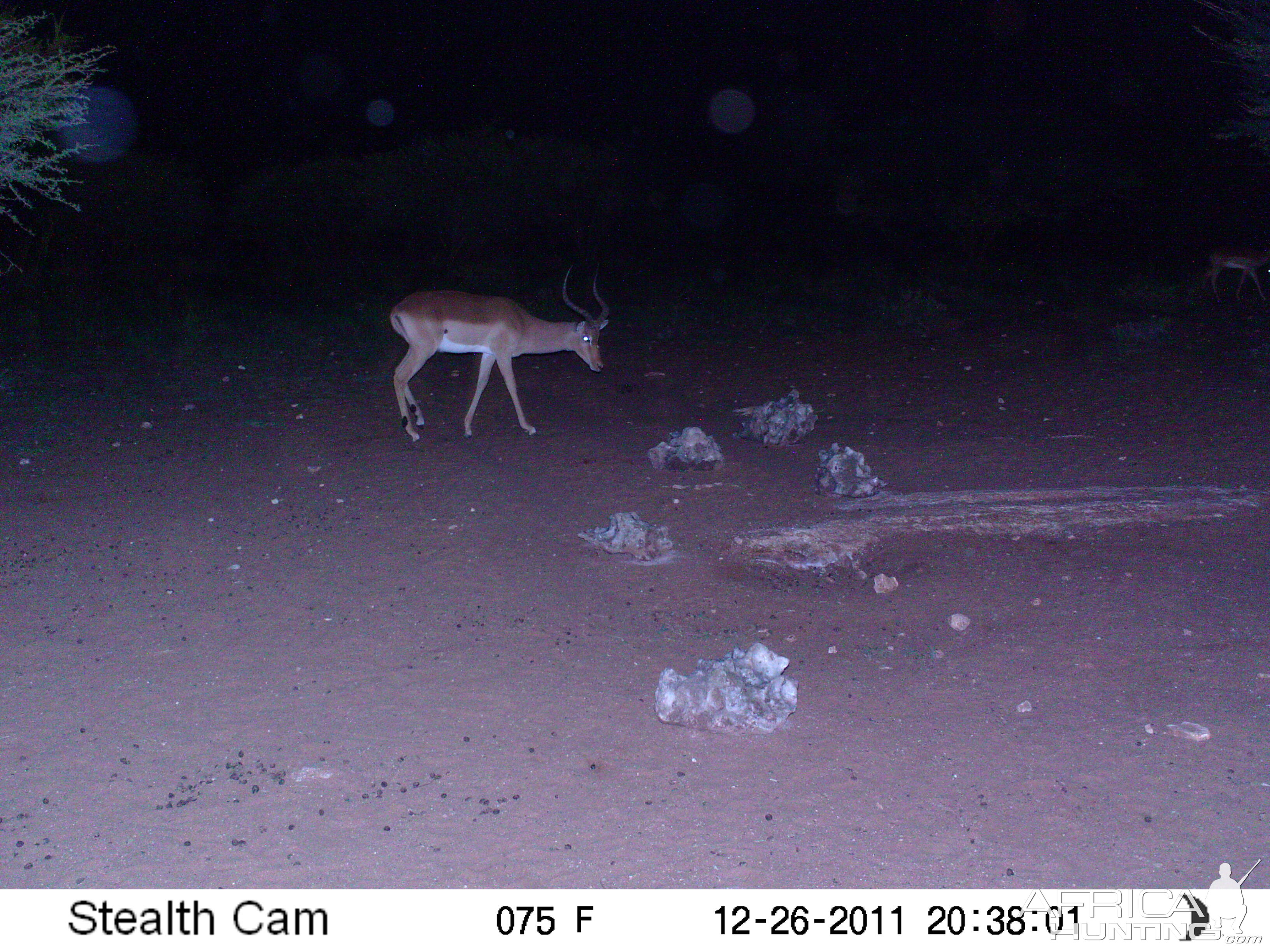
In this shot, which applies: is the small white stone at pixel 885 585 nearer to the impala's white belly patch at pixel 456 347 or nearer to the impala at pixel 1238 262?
the impala's white belly patch at pixel 456 347

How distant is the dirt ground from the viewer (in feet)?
12.8

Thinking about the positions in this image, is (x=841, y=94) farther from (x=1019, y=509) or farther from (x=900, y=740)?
(x=900, y=740)

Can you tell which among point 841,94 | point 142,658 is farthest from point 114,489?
point 841,94

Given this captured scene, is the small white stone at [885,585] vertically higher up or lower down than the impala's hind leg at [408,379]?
lower down

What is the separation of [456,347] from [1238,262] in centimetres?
1223

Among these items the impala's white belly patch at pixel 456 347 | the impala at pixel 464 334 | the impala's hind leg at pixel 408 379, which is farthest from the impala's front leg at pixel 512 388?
the impala's hind leg at pixel 408 379

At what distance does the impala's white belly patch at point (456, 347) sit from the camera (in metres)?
10.2

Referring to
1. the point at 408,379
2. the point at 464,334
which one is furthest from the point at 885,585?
the point at 408,379

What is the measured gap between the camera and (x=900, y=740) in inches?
183

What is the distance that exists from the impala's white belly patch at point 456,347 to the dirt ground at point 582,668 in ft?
2.85

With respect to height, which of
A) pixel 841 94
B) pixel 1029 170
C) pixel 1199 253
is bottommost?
pixel 1199 253

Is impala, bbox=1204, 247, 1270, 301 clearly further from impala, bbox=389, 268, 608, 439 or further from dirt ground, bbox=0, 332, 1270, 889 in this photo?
impala, bbox=389, 268, 608, 439

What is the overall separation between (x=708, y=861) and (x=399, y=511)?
454 centimetres

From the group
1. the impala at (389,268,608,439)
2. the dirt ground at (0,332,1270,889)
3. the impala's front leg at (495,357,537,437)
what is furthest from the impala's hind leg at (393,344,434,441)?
the impala's front leg at (495,357,537,437)
